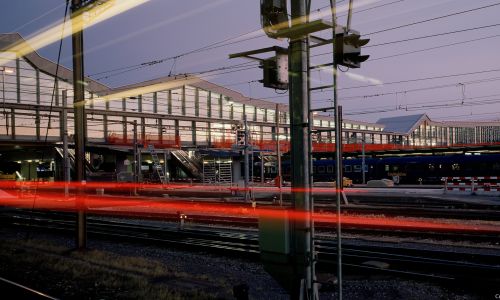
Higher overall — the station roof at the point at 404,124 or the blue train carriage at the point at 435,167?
the station roof at the point at 404,124

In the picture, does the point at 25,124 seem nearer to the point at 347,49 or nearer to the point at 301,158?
the point at 301,158

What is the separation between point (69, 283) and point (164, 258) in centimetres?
319

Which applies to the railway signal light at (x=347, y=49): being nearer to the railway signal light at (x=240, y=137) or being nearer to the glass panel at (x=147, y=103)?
the railway signal light at (x=240, y=137)

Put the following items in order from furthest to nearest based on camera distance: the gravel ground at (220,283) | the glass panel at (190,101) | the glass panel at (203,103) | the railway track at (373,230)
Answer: the glass panel at (203,103) → the glass panel at (190,101) → the railway track at (373,230) → the gravel ground at (220,283)

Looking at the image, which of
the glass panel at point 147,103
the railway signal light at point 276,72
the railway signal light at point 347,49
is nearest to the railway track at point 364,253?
the railway signal light at point 276,72

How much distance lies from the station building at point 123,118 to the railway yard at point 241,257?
19.7 metres

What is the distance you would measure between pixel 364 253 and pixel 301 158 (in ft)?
19.1

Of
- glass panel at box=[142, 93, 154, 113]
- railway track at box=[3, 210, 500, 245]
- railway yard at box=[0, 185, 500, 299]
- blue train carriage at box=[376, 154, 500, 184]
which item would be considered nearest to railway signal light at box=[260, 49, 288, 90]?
railway yard at box=[0, 185, 500, 299]

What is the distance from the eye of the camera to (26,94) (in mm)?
45688

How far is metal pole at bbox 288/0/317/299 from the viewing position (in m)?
6.25

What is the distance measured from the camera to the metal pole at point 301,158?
625cm

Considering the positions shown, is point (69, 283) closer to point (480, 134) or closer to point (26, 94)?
point (26, 94)

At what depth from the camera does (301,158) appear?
630 centimetres

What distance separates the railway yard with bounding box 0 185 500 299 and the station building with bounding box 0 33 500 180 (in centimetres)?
1972
